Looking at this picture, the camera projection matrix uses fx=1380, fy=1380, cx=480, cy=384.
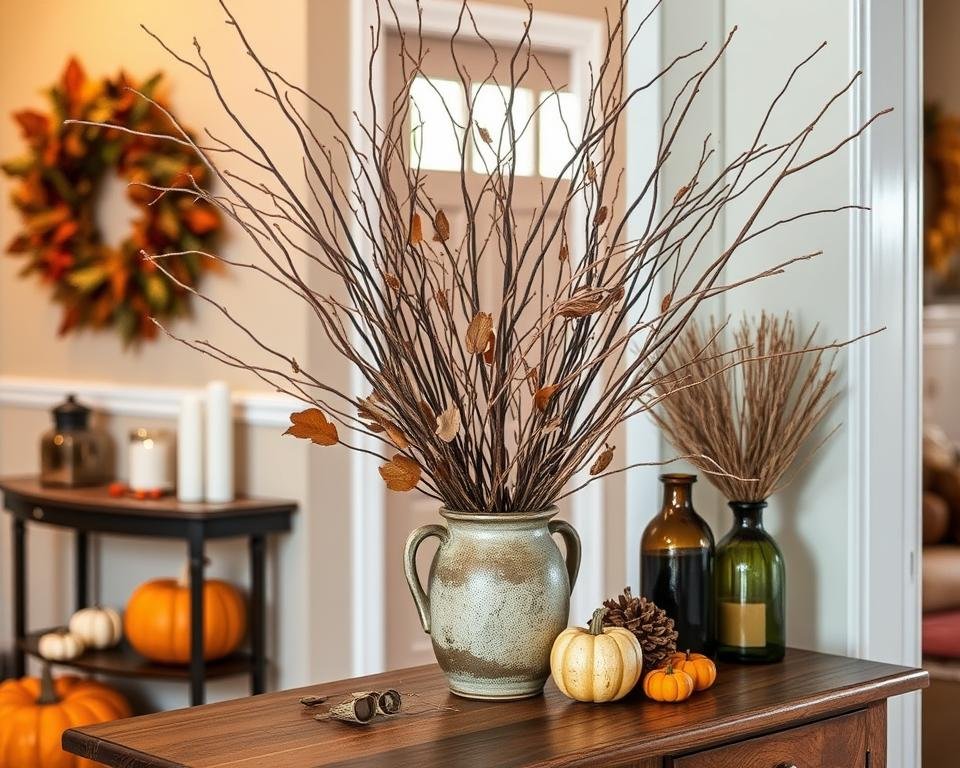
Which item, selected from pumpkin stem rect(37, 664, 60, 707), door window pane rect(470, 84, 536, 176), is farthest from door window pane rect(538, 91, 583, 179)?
pumpkin stem rect(37, 664, 60, 707)

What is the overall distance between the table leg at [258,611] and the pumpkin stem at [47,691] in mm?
565

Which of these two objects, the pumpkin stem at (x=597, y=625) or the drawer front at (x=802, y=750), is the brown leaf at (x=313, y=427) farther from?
the drawer front at (x=802, y=750)

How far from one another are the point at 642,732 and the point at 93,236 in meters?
3.35

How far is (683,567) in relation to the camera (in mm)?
1880

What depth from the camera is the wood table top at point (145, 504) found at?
366cm

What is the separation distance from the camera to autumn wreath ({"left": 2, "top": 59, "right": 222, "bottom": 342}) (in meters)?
4.02

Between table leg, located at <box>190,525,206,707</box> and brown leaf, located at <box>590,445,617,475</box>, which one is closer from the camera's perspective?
brown leaf, located at <box>590,445,617,475</box>

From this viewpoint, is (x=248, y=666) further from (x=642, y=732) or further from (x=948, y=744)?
(x=642, y=732)

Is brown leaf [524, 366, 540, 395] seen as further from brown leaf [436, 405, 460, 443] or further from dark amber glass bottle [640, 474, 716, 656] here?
dark amber glass bottle [640, 474, 716, 656]

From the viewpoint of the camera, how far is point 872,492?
2061 millimetres

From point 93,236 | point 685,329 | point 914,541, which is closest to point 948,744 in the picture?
point 914,541

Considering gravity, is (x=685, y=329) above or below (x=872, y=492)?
above

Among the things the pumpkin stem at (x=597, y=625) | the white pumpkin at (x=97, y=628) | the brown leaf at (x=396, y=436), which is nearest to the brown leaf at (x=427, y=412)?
the brown leaf at (x=396, y=436)

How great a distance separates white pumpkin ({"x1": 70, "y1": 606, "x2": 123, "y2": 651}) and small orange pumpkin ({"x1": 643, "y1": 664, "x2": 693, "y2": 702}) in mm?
2735
